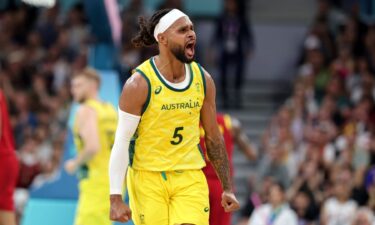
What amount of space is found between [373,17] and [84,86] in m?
10.1

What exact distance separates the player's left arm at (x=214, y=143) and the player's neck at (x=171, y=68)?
0.21 m

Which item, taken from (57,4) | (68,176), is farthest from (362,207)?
(57,4)

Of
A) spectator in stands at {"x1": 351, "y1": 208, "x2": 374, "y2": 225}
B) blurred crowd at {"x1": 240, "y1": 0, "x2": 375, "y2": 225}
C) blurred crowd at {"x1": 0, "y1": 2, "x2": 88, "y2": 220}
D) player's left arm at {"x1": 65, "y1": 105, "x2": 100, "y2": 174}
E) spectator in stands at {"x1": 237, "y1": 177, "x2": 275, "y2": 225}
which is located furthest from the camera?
blurred crowd at {"x1": 0, "y1": 2, "x2": 88, "y2": 220}

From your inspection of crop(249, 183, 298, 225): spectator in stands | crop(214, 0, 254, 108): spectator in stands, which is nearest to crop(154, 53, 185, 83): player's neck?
crop(249, 183, 298, 225): spectator in stands

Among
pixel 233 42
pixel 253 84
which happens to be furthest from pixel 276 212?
pixel 253 84

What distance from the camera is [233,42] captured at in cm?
1866

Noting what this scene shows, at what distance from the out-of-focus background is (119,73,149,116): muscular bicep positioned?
5412 millimetres

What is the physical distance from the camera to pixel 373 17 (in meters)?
19.6

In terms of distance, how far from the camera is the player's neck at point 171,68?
7305mm

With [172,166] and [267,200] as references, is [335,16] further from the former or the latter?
[172,166]

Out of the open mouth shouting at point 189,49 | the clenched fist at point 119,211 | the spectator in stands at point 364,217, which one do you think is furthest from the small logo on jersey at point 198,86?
the spectator in stands at point 364,217

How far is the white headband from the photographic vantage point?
7.27 metres

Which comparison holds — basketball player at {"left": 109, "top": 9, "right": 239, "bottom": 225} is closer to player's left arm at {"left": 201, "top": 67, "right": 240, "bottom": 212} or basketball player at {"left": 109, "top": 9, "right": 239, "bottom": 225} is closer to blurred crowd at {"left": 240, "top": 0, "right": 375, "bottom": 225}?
player's left arm at {"left": 201, "top": 67, "right": 240, "bottom": 212}

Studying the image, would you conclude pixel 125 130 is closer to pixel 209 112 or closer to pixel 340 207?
pixel 209 112
